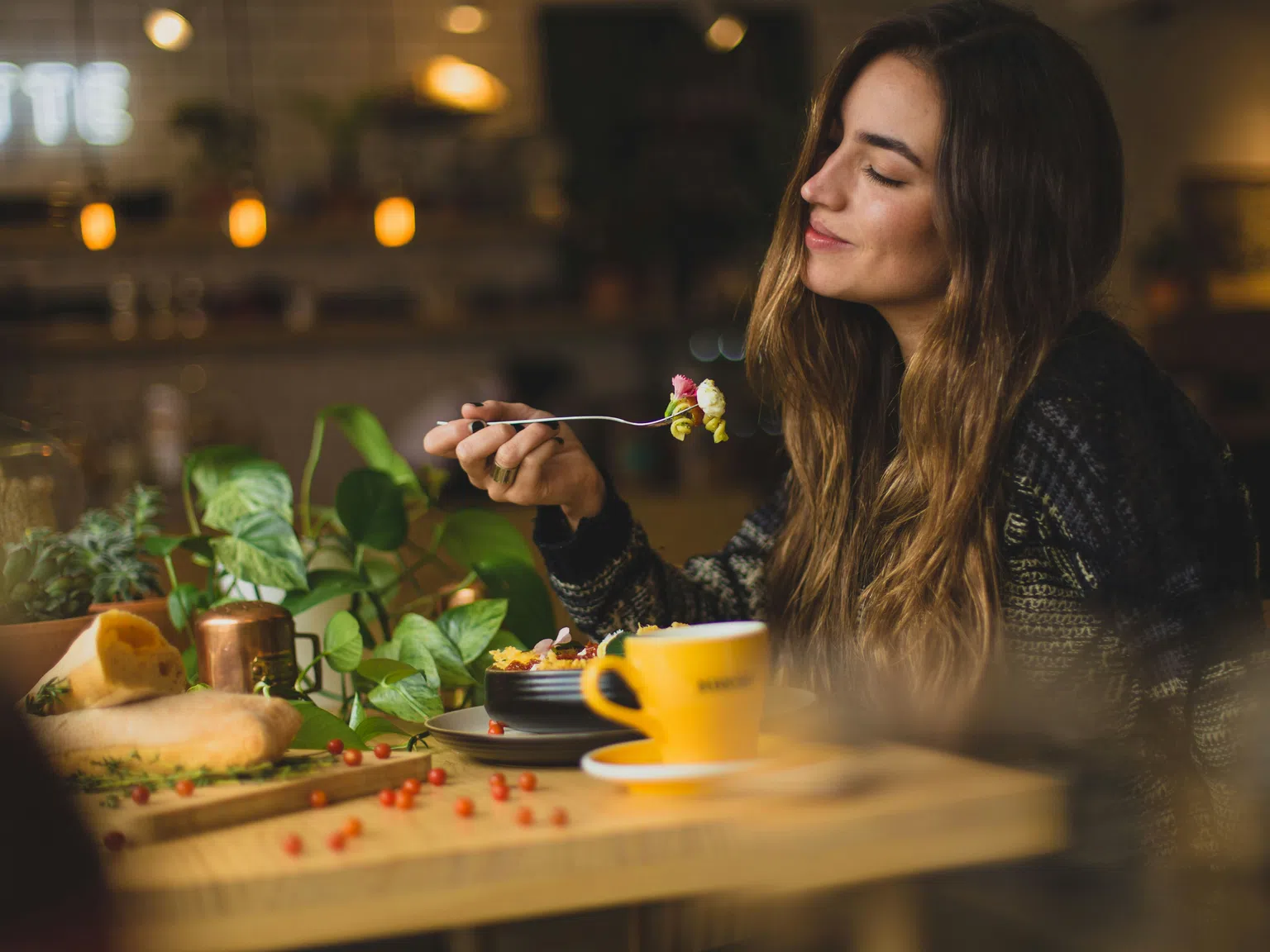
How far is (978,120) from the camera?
4.30ft

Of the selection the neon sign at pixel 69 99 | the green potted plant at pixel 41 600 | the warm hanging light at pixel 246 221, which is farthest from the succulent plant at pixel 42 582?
the neon sign at pixel 69 99

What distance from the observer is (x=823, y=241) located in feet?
4.55

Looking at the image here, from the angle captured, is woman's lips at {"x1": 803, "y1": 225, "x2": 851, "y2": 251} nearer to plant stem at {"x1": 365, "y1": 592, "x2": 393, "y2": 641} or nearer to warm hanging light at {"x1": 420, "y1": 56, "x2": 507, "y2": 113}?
plant stem at {"x1": 365, "y1": 592, "x2": 393, "y2": 641}

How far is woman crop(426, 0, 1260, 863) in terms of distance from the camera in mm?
1173

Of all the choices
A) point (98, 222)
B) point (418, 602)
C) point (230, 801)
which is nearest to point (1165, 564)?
point (418, 602)

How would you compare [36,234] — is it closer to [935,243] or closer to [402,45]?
[402,45]

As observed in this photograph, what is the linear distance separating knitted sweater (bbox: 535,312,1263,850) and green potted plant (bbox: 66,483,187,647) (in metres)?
0.36

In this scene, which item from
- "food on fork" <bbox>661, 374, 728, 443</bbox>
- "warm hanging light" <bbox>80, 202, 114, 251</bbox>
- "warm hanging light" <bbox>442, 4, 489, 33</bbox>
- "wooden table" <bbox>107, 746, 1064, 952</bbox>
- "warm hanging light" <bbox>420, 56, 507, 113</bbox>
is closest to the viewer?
"wooden table" <bbox>107, 746, 1064, 952</bbox>

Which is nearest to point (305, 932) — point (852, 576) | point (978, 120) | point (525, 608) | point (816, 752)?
point (816, 752)

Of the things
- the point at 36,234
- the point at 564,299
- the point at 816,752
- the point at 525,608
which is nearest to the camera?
the point at 816,752

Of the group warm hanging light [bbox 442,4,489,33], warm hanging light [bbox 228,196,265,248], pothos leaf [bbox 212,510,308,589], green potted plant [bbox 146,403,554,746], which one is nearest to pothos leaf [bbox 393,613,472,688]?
green potted plant [bbox 146,403,554,746]

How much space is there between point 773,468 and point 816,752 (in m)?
3.79

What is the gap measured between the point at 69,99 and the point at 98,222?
1137 millimetres

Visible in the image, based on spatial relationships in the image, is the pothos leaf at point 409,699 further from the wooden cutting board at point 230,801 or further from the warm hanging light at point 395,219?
the warm hanging light at point 395,219
